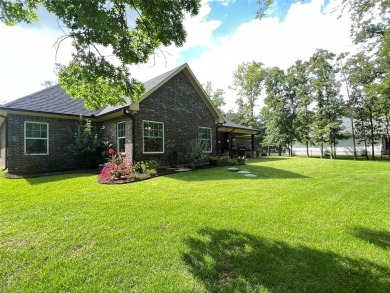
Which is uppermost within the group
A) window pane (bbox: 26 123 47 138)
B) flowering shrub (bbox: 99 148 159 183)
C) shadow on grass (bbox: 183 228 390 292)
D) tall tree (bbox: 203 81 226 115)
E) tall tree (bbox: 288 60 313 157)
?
tall tree (bbox: 203 81 226 115)

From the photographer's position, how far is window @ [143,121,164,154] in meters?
11.0

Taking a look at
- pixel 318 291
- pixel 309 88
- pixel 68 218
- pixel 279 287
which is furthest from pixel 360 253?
pixel 309 88

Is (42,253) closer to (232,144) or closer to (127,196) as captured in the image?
(127,196)

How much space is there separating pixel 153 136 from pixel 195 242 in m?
8.79

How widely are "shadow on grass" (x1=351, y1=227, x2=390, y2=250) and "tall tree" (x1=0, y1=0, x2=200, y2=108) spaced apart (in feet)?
18.5

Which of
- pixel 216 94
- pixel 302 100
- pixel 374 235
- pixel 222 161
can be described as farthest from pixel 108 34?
pixel 216 94

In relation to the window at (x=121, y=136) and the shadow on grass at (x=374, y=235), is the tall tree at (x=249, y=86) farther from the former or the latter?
the shadow on grass at (x=374, y=235)

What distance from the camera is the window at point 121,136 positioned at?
1135 centimetres

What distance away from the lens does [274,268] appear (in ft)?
8.23

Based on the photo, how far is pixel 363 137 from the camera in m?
24.3

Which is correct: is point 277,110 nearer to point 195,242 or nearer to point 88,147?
point 88,147

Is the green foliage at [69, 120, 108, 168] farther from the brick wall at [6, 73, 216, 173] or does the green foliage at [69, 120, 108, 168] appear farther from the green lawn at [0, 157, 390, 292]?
the green lawn at [0, 157, 390, 292]

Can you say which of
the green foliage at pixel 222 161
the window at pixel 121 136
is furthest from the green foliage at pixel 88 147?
the green foliage at pixel 222 161

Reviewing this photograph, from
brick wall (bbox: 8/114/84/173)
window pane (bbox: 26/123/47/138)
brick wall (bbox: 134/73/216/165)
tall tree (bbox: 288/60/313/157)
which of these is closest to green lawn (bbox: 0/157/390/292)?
brick wall (bbox: 134/73/216/165)
